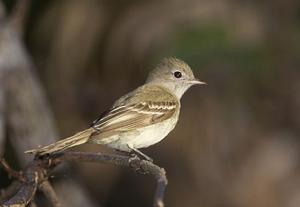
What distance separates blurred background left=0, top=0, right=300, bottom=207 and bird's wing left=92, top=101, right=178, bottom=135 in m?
2.85

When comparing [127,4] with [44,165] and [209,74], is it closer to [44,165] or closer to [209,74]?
[209,74]

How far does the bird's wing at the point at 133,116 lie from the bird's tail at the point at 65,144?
20 centimetres

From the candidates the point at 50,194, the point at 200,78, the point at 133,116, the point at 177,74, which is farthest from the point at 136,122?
the point at 200,78

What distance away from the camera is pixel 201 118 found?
381 inches

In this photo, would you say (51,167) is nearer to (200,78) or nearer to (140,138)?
(140,138)

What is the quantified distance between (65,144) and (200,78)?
15.2 ft

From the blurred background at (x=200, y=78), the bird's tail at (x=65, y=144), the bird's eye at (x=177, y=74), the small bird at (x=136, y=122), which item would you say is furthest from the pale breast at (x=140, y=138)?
the blurred background at (x=200, y=78)

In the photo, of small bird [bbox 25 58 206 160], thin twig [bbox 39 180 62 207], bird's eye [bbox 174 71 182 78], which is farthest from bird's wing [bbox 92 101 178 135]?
thin twig [bbox 39 180 62 207]

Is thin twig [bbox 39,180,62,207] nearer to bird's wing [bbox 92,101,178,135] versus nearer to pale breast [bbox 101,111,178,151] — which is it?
bird's wing [bbox 92,101,178,135]

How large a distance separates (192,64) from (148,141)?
317cm

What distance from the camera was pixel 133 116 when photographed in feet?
19.9

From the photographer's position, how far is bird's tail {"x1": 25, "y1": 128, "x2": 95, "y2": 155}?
15.0 feet

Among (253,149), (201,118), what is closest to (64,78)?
(201,118)

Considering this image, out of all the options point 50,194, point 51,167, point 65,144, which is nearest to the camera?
point 50,194
